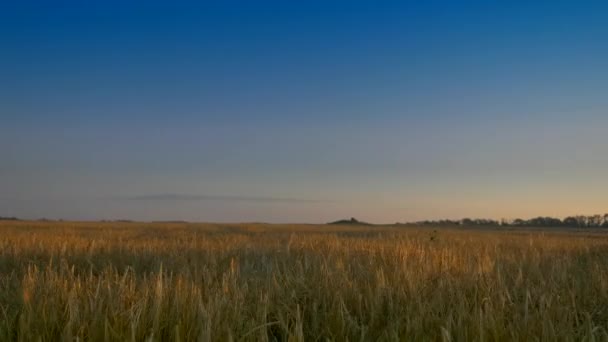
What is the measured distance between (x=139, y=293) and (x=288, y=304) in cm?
113

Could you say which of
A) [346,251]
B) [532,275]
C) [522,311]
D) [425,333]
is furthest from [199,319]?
[346,251]

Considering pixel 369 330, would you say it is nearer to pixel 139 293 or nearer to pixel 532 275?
pixel 139 293

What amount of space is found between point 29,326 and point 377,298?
237cm

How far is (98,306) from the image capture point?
3475mm

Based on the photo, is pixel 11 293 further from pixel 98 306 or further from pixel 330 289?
pixel 330 289

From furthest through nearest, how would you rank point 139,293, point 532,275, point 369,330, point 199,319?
point 532,275
point 139,293
point 369,330
point 199,319

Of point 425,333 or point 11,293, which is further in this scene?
point 11,293

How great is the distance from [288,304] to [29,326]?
5.88ft

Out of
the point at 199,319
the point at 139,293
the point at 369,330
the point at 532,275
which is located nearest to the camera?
the point at 199,319

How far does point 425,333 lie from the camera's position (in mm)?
3336

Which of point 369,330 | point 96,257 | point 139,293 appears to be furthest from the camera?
point 96,257

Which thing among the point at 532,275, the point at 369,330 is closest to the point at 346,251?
the point at 532,275

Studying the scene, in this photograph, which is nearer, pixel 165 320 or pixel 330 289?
pixel 165 320

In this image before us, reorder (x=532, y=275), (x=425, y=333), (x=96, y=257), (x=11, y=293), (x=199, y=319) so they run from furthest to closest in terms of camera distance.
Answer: (x=96, y=257)
(x=532, y=275)
(x=11, y=293)
(x=425, y=333)
(x=199, y=319)
